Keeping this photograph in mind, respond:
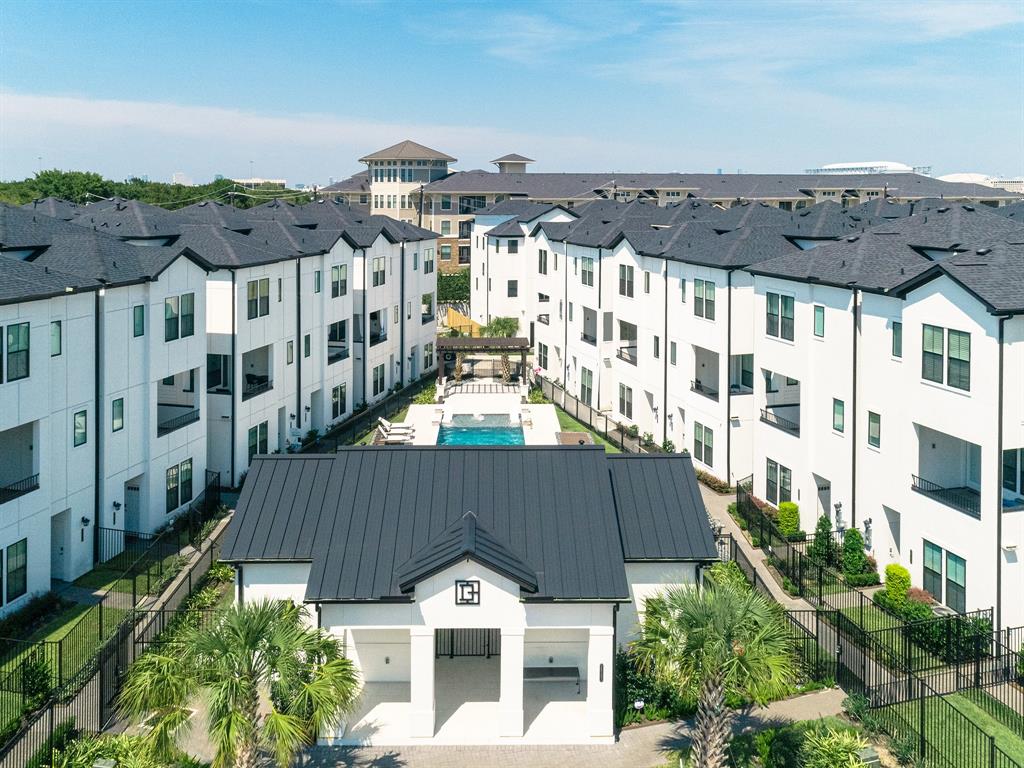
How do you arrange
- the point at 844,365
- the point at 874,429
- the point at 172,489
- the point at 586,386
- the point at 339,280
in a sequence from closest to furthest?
the point at 874,429 → the point at 844,365 → the point at 172,489 → the point at 339,280 → the point at 586,386

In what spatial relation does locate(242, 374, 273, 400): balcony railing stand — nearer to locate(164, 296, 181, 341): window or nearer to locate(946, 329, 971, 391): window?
locate(164, 296, 181, 341): window

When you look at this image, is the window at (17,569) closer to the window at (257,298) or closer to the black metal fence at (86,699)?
the black metal fence at (86,699)

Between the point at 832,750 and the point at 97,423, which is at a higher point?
the point at 97,423

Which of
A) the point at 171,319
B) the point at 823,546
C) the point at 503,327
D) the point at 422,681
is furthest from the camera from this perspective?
the point at 503,327

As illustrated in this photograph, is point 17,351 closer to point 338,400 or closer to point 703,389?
point 338,400

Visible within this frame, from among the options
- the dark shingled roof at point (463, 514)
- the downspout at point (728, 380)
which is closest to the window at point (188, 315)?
the dark shingled roof at point (463, 514)

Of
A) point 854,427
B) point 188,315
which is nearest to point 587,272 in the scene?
point 188,315

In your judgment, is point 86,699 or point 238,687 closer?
point 238,687
